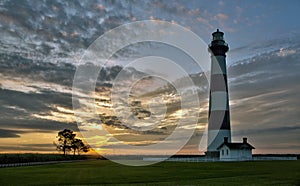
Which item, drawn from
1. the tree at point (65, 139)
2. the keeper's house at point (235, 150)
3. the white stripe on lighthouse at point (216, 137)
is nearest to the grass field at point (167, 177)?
the keeper's house at point (235, 150)

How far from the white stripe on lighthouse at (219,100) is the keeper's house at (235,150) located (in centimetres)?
535

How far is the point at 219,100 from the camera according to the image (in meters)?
57.1

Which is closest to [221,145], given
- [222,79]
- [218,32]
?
[222,79]

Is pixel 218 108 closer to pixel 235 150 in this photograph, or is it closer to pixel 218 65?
pixel 235 150

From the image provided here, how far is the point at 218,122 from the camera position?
187ft

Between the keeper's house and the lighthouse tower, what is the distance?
1001mm

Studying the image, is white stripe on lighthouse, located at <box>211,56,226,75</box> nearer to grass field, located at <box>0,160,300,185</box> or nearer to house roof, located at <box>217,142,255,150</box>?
house roof, located at <box>217,142,255,150</box>

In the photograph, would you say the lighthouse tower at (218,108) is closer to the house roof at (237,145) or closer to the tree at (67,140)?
the house roof at (237,145)

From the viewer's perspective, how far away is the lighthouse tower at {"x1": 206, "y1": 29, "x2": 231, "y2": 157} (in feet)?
187

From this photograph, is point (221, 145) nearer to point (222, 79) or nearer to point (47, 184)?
point (222, 79)

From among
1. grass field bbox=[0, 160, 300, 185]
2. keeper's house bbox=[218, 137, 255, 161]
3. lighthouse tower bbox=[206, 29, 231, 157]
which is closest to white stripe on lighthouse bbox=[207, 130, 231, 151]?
lighthouse tower bbox=[206, 29, 231, 157]

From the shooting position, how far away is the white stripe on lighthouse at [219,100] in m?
57.0

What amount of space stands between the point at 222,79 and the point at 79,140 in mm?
72948

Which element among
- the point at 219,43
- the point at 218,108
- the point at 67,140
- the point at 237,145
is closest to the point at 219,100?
the point at 218,108
